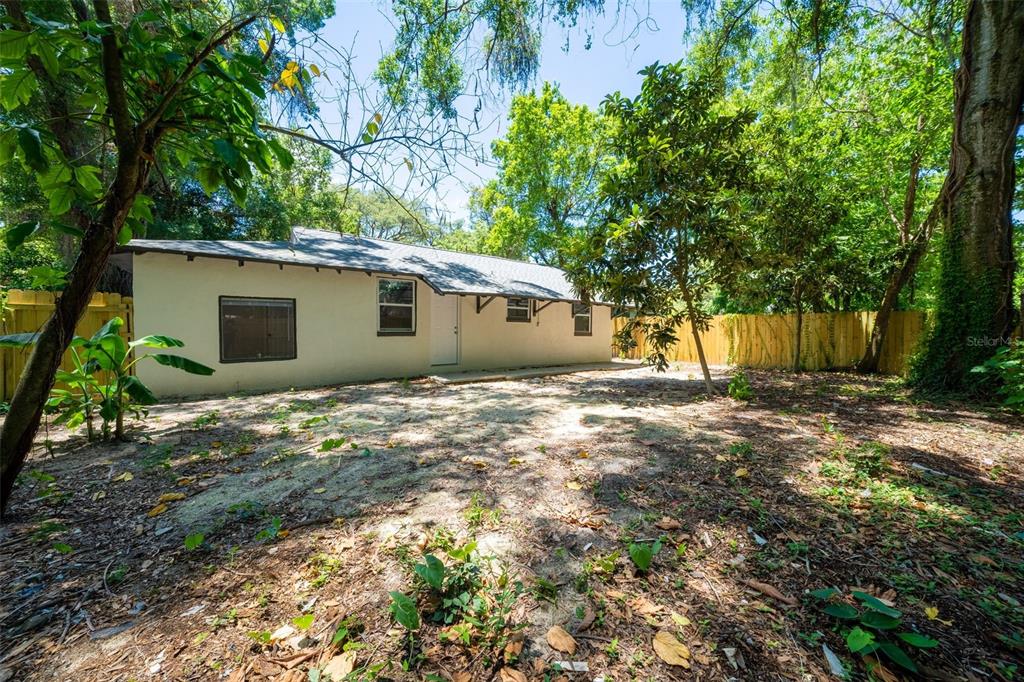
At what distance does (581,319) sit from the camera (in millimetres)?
13781

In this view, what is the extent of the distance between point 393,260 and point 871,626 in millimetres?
9651

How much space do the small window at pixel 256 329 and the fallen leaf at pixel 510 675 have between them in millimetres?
7697

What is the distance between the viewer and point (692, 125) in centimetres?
633

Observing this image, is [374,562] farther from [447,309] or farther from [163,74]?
[447,309]

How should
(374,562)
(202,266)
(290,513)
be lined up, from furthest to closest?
1. (202,266)
2. (290,513)
3. (374,562)

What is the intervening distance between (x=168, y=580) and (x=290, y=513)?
0.68 metres

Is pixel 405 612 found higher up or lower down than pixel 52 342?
lower down

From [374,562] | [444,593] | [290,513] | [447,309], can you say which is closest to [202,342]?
[447,309]

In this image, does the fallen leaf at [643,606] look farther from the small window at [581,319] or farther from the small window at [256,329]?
the small window at [581,319]

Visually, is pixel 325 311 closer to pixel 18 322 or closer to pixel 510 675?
pixel 18 322

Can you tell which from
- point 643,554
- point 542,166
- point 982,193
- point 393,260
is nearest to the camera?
point 643,554

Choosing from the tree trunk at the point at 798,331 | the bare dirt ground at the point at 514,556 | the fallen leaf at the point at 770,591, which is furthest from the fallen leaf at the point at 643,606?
the tree trunk at the point at 798,331

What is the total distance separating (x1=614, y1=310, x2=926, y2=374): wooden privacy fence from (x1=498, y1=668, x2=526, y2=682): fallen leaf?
10793 mm

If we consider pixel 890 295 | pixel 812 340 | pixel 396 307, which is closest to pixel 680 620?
pixel 396 307
